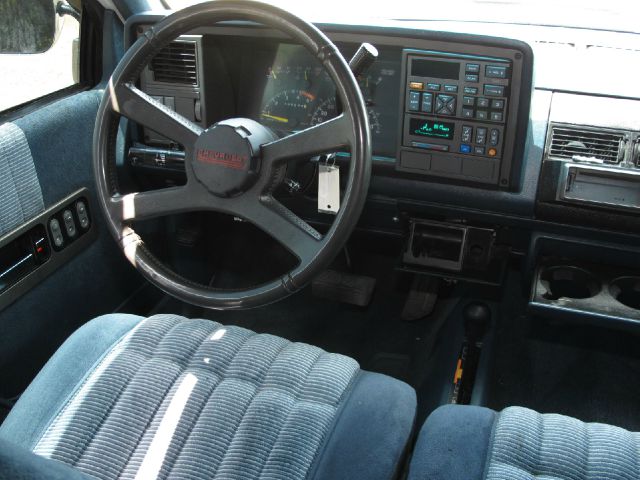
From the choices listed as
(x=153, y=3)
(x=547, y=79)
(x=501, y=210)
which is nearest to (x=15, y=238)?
(x=153, y=3)

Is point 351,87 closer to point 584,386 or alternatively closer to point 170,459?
point 170,459

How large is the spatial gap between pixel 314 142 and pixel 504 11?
1197 mm

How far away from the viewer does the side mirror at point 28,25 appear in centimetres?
204

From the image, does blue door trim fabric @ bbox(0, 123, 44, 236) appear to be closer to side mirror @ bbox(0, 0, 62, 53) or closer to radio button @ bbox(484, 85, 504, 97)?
side mirror @ bbox(0, 0, 62, 53)

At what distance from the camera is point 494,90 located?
5.88 ft

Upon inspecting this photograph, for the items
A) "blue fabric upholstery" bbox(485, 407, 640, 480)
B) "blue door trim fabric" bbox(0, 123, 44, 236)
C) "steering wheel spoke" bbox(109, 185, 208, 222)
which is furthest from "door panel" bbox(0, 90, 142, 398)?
"blue fabric upholstery" bbox(485, 407, 640, 480)

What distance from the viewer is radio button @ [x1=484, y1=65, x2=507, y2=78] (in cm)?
177

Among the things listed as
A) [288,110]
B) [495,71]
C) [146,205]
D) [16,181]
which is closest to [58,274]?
[16,181]

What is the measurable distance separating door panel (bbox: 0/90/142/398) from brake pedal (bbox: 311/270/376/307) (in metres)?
0.72

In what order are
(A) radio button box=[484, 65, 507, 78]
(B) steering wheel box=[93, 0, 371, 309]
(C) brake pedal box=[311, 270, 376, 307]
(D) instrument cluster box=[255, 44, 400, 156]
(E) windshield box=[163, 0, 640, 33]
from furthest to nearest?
1. (C) brake pedal box=[311, 270, 376, 307]
2. (E) windshield box=[163, 0, 640, 33]
3. (D) instrument cluster box=[255, 44, 400, 156]
4. (A) radio button box=[484, 65, 507, 78]
5. (B) steering wheel box=[93, 0, 371, 309]

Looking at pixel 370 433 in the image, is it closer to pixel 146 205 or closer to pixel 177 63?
pixel 146 205

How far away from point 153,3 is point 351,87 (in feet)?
3.79

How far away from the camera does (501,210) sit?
2020 mm

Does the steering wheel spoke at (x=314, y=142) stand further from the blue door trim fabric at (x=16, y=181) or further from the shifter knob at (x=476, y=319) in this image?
the shifter knob at (x=476, y=319)
